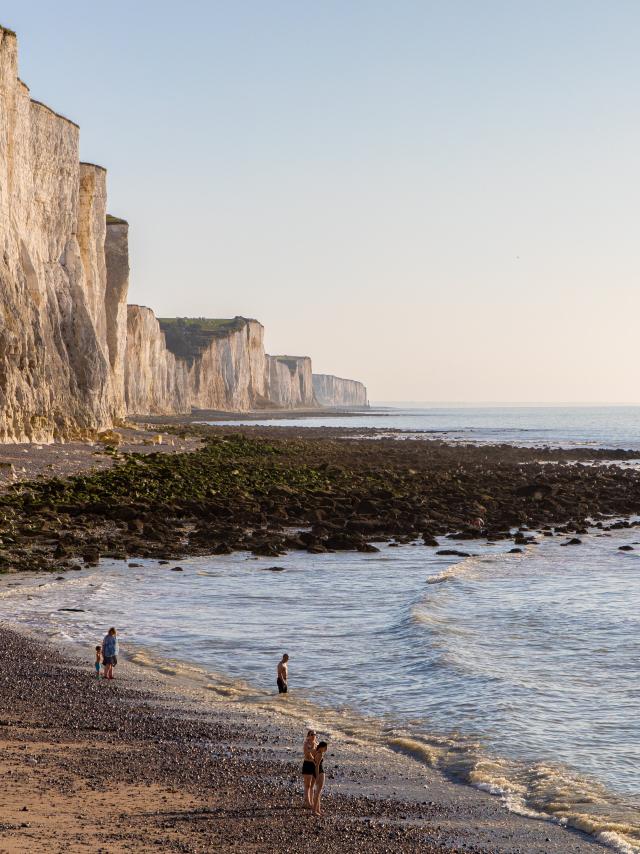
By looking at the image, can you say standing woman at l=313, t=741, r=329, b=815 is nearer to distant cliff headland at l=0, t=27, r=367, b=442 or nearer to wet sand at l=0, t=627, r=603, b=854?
wet sand at l=0, t=627, r=603, b=854

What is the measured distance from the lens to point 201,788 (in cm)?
876

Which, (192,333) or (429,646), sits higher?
(192,333)

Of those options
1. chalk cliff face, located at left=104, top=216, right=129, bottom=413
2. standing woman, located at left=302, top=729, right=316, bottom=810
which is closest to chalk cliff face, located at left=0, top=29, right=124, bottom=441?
chalk cliff face, located at left=104, top=216, right=129, bottom=413

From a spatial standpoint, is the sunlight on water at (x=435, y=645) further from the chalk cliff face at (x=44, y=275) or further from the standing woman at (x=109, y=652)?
the chalk cliff face at (x=44, y=275)

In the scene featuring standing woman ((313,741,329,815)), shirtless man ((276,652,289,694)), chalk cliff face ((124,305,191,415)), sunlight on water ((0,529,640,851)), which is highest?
chalk cliff face ((124,305,191,415))

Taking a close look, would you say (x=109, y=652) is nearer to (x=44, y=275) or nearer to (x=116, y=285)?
(x=44, y=275)

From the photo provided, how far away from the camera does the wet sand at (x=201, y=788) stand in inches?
299

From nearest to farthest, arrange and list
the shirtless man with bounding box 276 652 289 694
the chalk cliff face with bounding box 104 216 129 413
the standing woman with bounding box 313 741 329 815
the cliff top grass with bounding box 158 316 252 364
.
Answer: the standing woman with bounding box 313 741 329 815 < the shirtless man with bounding box 276 652 289 694 < the chalk cliff face with bounding box 104 216 129 413 < the cliff top grass with bounding box 158 316 252 364

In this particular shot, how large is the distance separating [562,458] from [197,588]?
43999mm

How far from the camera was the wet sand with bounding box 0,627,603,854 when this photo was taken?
7.61m

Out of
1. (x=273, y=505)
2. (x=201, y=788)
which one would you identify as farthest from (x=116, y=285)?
(x=201, y=788)

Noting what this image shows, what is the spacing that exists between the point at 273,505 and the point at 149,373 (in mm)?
76336

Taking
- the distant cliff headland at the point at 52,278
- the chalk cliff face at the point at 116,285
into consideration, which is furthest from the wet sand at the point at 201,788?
the chalk cliff face at the point at 116,285

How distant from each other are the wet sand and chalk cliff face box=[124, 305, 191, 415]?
88122 millimetres
